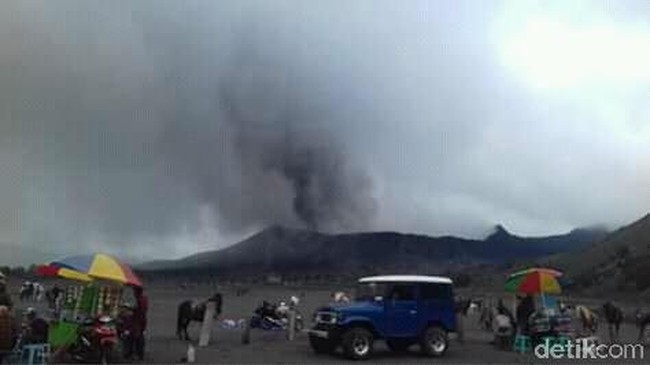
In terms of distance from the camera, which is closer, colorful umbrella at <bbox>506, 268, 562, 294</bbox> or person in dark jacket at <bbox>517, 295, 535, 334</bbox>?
colorful umbrella at <bbox>506, 268, 562, 294</bbox>

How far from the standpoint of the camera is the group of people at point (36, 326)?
14.3m

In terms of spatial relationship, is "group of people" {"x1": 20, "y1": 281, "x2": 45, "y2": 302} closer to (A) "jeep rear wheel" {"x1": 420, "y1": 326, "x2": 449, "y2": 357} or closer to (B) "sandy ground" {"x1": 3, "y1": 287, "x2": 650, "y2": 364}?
(B) "sandy ground" {"x1": 3, "y1": 287, "x2": 650, "y2": 364}

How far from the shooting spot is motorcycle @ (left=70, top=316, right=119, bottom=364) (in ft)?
63.6

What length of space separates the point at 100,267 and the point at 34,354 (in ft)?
9.78

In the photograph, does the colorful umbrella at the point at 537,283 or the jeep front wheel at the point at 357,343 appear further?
the colorful umbrella at the point at 537,283

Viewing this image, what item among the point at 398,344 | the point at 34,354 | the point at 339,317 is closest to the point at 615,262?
the point at 398,344

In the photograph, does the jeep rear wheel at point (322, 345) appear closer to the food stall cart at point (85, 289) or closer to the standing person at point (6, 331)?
the food stall cart at point (85, 289)

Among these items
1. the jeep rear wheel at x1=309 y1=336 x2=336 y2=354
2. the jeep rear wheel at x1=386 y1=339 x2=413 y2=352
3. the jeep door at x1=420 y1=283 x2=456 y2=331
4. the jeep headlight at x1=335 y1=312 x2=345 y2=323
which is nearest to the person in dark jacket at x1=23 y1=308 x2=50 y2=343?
the jeep headlight at x1=335 y1=312 x2=345 y2=323

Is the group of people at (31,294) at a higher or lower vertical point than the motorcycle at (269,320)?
higher

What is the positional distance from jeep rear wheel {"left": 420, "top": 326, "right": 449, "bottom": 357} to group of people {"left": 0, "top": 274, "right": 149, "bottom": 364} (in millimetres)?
8752

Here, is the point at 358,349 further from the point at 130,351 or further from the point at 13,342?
the point at 13,342

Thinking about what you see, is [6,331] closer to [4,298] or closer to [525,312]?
[4,298]

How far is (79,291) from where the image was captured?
Answer: 2094 cm

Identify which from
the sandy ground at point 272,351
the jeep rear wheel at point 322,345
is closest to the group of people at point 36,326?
the sandy ground at point 272,351
